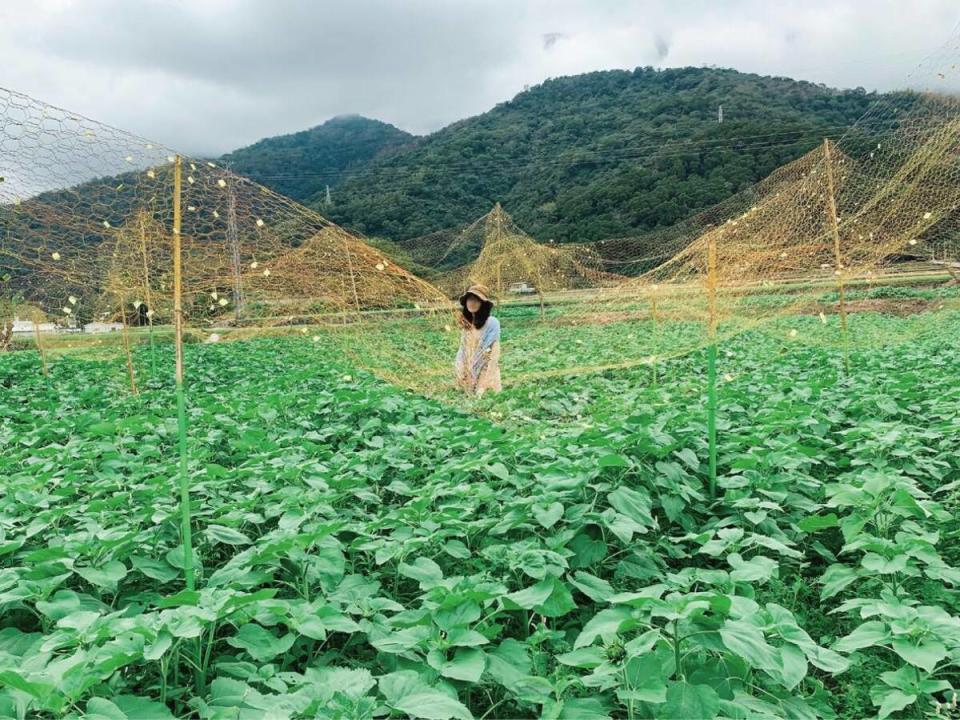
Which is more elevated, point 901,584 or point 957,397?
point 957,397

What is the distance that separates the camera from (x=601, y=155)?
4619 cm

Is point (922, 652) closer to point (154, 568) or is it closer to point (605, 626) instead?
point (605, 626)

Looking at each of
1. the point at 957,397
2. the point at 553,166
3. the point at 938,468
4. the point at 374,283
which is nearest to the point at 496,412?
the point at 374,283

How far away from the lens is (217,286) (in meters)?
4.16

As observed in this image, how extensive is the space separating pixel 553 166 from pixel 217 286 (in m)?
46.1

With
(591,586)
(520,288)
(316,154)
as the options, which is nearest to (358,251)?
(591,586)

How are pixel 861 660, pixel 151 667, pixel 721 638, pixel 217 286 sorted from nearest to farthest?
1. pixel 721 638
2. pixel 151 667
3. pixel 861 660
4. pixel 217 286

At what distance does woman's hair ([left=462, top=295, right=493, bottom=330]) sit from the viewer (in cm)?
700

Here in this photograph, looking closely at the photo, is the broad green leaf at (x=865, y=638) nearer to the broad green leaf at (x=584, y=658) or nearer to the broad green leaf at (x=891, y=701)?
the broad green leaf at (x=891, y=701)

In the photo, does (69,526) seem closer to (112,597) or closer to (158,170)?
(112,597)

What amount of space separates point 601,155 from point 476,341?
42.3m

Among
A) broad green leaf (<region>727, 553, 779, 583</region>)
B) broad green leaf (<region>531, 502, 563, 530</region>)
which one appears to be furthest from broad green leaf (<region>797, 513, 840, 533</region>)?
broad green leaf (<region>531, 502, 563, 530</region>)

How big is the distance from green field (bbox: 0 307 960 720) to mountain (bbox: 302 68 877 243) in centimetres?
2955

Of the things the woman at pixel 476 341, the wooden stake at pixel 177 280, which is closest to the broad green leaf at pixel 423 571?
the wooden stake at pixel 177 280
